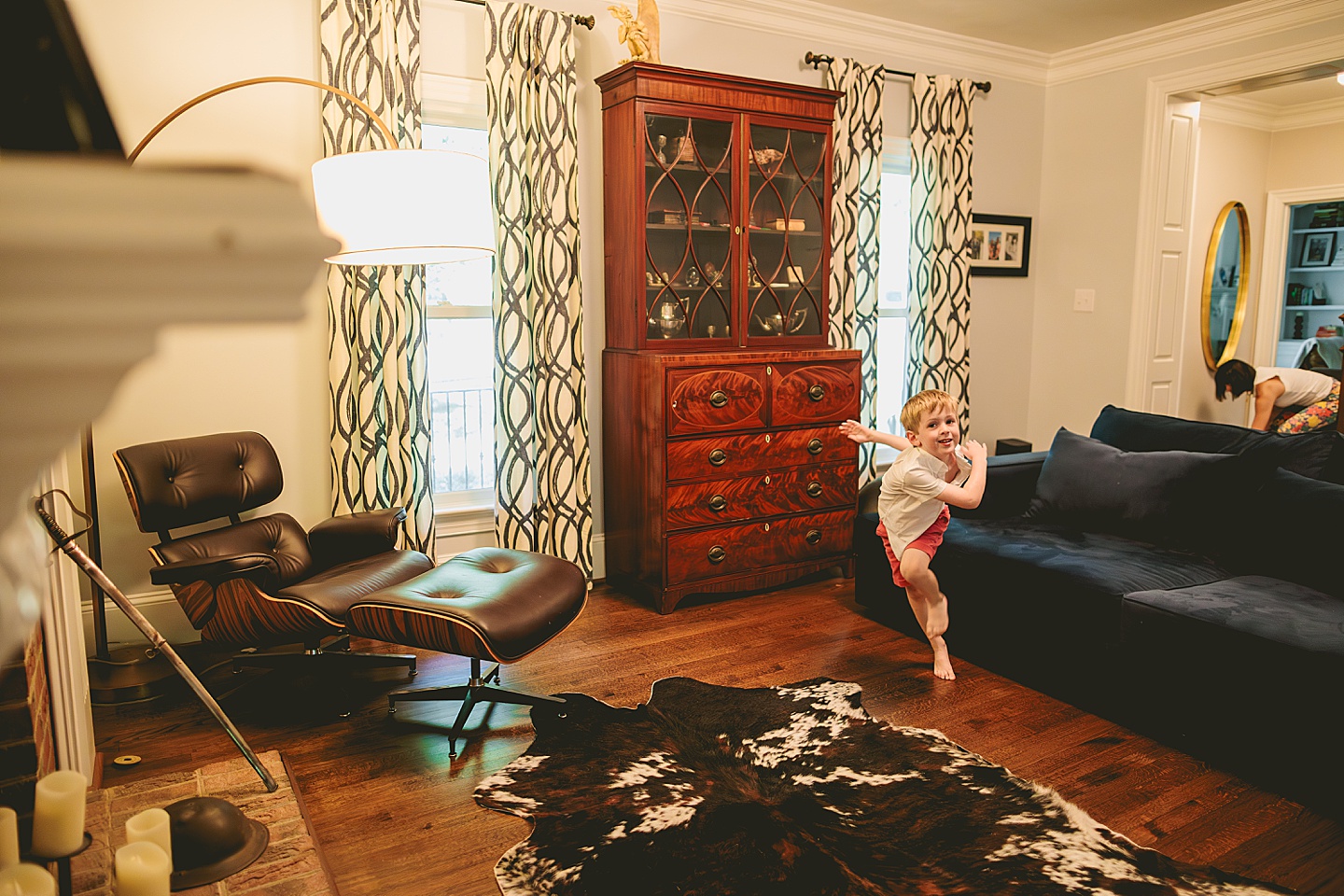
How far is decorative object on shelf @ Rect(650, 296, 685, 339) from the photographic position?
12.1ft

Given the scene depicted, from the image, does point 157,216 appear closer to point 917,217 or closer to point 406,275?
point 406,275

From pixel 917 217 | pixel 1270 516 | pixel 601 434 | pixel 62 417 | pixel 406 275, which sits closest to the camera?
pixel 62 417

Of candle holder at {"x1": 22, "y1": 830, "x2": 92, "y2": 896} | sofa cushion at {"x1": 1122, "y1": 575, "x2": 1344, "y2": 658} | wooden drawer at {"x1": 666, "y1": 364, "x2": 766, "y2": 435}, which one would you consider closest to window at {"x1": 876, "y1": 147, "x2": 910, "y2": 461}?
wooden drawer at {"x1": 666, "y1": 364, "x2": 766, "y2": 435}

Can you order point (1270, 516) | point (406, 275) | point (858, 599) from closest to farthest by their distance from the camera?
point (1270, 516), point (406, 275), point (858, 599)

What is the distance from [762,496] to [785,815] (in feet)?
5.63

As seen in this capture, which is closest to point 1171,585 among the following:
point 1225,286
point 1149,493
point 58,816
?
point 1149,493

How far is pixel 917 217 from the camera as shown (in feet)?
15.3

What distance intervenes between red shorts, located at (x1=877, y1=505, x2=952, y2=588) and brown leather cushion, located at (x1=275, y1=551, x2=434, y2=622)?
61.1 inches

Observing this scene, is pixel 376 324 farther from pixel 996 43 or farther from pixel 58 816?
pixel 996 43

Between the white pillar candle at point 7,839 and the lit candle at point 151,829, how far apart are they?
0.75 meters

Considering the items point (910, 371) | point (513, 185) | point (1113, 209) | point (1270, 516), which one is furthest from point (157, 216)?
point (1113, 209)

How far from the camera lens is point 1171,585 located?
2740 mm

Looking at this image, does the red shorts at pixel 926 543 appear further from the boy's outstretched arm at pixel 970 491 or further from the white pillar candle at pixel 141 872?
the white pillar candle at pixel 141 872

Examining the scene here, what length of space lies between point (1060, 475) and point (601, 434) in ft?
6.05
